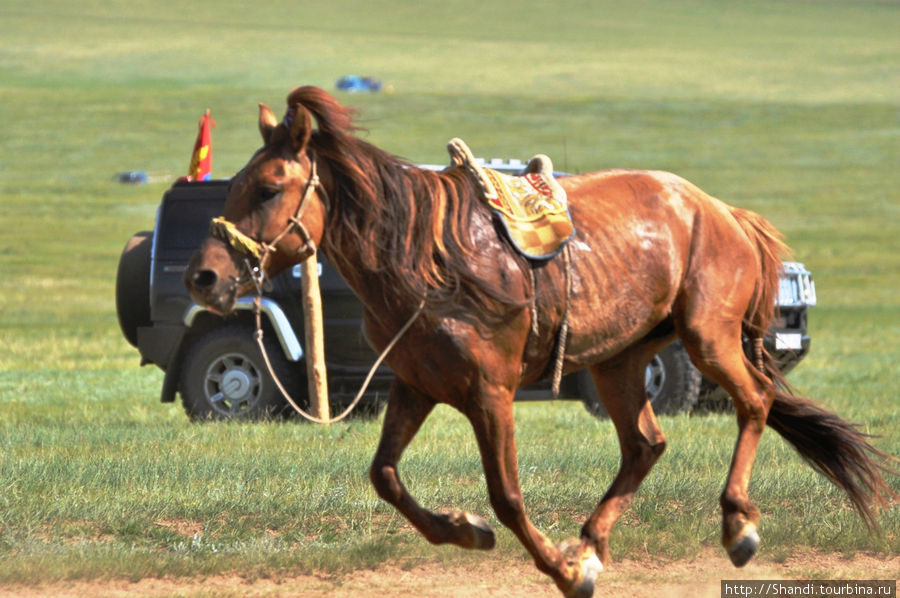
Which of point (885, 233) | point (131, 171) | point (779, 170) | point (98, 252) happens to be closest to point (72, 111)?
point (131, 171)

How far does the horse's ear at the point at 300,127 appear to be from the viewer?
515 cm

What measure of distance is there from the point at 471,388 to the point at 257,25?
81.1 meters

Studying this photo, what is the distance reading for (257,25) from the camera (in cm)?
8375

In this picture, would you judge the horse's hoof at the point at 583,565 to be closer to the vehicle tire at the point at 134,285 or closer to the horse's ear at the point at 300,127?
the horse's ear at the point at 300,127

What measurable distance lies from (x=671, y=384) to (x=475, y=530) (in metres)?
6.00

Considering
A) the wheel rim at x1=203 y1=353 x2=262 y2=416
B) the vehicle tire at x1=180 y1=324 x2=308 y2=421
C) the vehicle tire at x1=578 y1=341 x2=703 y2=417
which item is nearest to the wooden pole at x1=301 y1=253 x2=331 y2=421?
the vehicle tire at x1=180 y1=324 x2=308 y2=421

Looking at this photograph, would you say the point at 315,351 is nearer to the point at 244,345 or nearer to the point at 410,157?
the point at 244,345

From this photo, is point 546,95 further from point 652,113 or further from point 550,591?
point 550,591

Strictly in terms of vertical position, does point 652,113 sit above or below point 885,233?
above

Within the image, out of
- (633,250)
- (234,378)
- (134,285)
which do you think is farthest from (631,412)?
(134,285)

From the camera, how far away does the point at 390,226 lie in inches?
212

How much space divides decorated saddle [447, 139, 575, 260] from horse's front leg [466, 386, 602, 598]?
2.04ft

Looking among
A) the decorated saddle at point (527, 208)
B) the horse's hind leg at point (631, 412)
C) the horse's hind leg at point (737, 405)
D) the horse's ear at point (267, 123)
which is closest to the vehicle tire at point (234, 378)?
the horse's hind leg at point (631, 412)

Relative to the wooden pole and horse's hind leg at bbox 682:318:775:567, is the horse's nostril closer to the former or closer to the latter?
horse's hind leg at bbox 682:318:775:567
